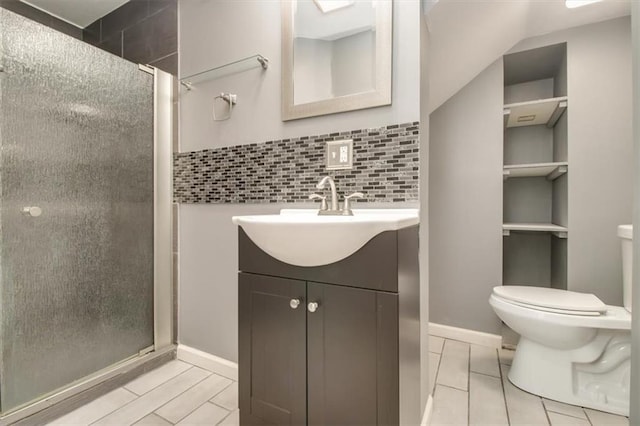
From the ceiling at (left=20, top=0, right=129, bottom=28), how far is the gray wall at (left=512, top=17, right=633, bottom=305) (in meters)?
2.81

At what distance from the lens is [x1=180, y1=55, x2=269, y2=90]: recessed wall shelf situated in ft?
4.49

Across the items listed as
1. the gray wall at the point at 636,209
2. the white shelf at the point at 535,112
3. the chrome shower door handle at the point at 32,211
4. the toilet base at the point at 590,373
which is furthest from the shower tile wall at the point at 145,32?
the toilet base at the point at 590,373

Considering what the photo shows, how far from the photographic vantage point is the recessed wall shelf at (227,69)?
1.37 meters

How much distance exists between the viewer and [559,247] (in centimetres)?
182

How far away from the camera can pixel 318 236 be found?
30.1 inches

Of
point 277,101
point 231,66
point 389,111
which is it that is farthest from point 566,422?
point 231,66

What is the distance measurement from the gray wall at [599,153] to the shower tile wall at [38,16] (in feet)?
10.8

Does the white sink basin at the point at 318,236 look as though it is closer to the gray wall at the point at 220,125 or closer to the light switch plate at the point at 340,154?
the light switch plate at the point at 340,154

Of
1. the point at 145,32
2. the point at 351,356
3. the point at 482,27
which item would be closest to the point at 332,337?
the point at 351,356

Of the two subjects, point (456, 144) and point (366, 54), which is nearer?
point (366, 54)

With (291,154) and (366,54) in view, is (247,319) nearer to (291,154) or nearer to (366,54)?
(291,154)

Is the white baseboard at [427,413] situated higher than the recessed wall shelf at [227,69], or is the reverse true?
the recessed wall shelf at [227,69]

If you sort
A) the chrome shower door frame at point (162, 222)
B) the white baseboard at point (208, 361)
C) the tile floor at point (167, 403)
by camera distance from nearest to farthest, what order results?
the tile floor at point (167, 403), the white baseboard at point (208, 361), the chrome shower door frame at point (162, 222)

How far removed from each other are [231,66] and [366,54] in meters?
0.71
